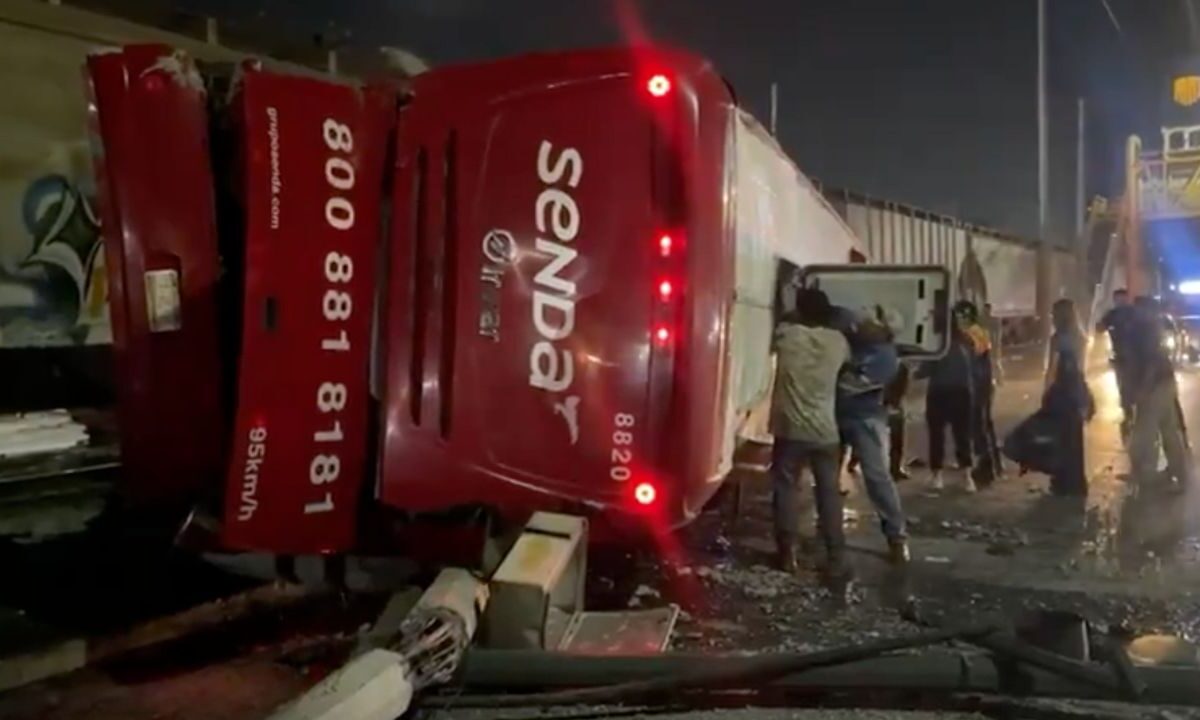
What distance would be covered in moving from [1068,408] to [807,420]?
10.7 ft

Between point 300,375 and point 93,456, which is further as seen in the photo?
point 93,456

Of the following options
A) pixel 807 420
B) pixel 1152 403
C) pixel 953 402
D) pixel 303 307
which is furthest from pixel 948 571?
pixel 303 307

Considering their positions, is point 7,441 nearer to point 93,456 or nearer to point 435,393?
point 93,456

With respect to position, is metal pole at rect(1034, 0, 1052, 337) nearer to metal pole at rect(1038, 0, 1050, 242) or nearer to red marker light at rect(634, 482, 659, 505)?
metal pole at rect(1038, 0, 1050, 242)

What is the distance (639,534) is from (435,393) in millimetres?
893

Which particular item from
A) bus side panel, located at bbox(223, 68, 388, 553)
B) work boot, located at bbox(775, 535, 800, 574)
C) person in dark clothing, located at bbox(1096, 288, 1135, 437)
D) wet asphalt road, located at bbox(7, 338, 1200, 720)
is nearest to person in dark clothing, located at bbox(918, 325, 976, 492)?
wet asphalt road, located at bbox(7, 338, 1200, 720)

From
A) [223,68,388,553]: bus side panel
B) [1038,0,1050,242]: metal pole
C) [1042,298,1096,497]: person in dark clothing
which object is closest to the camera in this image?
[223,68,388,553]: bus side panel

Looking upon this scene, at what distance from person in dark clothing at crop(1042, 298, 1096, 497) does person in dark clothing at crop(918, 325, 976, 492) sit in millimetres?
624

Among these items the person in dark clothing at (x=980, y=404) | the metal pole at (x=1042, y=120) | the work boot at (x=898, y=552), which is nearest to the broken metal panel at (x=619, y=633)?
the work boot at (x=898, y=552)

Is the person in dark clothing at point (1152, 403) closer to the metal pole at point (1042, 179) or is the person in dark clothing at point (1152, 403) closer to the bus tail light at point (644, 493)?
the bus tail light at point (644, 493)

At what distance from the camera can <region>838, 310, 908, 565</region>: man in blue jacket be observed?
6.67 m

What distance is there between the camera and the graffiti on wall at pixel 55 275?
6227 mm

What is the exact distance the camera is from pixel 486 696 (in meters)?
3.83

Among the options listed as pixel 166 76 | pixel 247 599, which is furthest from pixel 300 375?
pixel 247 599
